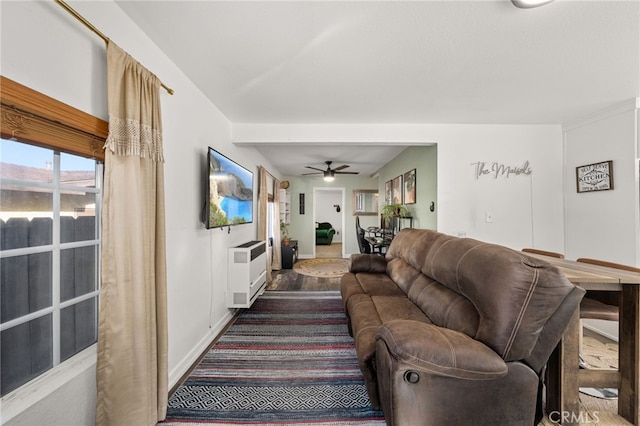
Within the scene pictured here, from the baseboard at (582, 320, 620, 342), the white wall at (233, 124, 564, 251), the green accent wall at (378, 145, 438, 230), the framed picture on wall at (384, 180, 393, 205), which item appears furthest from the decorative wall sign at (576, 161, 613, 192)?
the framed picture on wall at (384, 180, 393, 205)

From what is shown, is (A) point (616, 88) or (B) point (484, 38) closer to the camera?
(B) point (484, 38)

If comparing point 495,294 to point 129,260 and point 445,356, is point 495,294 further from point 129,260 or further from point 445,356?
point 129,260

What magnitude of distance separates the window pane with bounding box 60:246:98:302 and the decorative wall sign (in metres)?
4.59

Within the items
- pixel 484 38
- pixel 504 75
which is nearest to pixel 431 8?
pixel 484 38

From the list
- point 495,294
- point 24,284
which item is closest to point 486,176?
point 495,294

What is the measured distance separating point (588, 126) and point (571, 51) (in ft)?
5.89

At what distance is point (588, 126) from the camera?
2.84 m

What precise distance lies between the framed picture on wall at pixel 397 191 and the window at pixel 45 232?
4.20 meters

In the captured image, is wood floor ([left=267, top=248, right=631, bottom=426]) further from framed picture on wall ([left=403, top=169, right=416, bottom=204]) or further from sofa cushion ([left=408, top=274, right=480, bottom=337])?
framed picture on wall ([left=403, top=169, right=416, bottom=204])

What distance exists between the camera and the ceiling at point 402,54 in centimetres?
137

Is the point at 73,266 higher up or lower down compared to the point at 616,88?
lower down

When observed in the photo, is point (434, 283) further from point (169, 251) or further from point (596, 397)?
point (169, 251)

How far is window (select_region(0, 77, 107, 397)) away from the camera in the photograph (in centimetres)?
95

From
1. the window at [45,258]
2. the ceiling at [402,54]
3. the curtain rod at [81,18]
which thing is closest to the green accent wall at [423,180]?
the ceiling at [402,54]
